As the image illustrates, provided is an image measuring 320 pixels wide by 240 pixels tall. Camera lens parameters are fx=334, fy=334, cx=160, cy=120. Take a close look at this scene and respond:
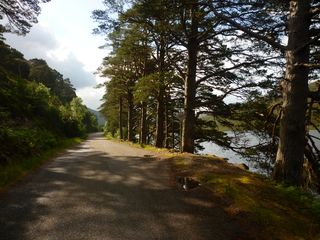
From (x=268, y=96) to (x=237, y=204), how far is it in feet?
34.2

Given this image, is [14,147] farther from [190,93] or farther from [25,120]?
[25,120]

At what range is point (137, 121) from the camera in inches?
1805

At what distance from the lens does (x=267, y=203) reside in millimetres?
7359

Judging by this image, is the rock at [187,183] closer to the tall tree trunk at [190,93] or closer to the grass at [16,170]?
the grass at [16,170]

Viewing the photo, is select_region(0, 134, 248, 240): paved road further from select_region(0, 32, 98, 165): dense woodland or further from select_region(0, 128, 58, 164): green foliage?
select_region(0, 32, 98, 165): dense woodland

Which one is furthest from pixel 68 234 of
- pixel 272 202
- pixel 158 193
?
pixel 272 202

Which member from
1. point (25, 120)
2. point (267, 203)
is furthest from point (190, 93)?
point (25, 120)

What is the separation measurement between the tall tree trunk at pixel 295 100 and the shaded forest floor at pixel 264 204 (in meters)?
0.66

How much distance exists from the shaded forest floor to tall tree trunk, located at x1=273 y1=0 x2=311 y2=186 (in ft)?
2.17

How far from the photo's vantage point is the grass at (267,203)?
611 cm

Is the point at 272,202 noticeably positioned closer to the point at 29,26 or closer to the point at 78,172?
the point at 78,172

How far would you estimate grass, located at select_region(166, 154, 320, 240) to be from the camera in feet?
20.0

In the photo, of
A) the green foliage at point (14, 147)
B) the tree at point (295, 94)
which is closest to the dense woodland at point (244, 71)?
the tree at point (295, 94)

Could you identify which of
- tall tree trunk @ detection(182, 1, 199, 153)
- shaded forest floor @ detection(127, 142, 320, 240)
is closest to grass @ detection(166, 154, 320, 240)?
shaded forest floor @ detection(127, 142, 320, 240)
